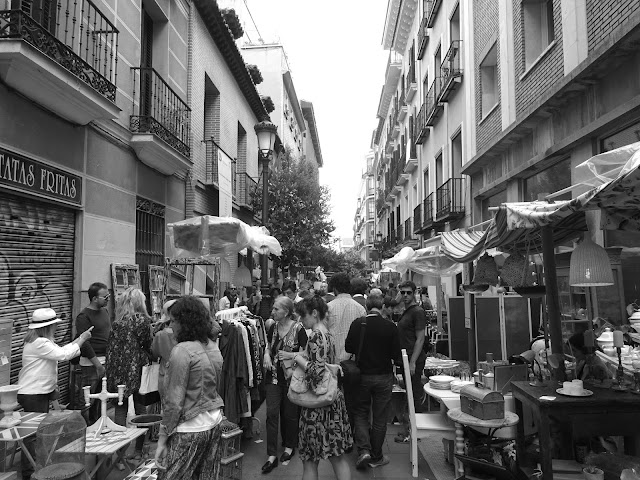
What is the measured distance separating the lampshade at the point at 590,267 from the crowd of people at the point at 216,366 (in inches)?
76.7

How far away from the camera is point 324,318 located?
15.8ft

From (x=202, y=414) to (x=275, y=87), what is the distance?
30.6 meters

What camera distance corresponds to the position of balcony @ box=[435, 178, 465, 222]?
14.6 m

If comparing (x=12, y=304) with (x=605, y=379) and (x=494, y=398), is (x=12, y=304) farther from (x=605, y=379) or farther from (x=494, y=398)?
(x=605, y=379)

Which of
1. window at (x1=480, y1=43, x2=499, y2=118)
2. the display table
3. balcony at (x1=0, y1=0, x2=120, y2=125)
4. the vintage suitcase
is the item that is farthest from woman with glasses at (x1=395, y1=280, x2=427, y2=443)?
window at (x1=480, y1=43, x2=499, y2=118)

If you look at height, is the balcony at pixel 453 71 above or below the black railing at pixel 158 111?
above

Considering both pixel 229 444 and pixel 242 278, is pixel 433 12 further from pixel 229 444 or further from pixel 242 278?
pixel 229 444

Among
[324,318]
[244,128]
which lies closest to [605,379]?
[324,318]

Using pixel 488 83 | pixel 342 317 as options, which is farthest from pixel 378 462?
pixel 488 83

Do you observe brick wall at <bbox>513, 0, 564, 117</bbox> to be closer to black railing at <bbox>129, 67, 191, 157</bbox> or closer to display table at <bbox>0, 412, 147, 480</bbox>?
black railing at <bbox>129, 67, 191, 157</bbox>

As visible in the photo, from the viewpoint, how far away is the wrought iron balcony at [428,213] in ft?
58.8

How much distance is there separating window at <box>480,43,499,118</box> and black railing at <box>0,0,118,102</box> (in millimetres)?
9024

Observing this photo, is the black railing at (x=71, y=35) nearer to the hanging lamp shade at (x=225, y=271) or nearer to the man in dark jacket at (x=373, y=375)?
the hanging lamp shade at (x=225, y=271)

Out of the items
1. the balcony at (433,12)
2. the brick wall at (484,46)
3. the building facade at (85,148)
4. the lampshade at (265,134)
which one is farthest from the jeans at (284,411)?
the balcony at (433,12)
